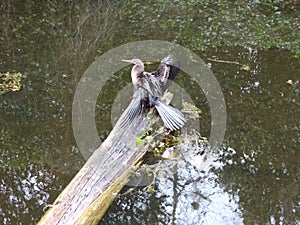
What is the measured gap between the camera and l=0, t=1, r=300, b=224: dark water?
314cm

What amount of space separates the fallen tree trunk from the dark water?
22 cm

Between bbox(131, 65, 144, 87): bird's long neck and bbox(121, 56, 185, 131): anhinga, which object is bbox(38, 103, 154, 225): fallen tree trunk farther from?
bbox(131, 65, 144, 87): bird's long neck

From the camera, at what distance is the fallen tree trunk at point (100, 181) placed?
8.73 ft

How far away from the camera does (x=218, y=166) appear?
352cm

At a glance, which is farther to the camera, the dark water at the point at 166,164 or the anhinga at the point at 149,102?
the anhinga at the point at 149,102

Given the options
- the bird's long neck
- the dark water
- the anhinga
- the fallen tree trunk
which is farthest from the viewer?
the bird's long neck

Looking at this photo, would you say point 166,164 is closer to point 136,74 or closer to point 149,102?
point 149,102

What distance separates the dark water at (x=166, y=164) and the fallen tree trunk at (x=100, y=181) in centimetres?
22

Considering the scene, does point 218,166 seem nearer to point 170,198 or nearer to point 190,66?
point 170,198

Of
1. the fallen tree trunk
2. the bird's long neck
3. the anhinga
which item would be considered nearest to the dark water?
the fallen tree trunk

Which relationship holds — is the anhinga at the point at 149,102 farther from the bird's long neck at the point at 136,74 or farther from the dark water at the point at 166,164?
the dark water at the point at 166,164

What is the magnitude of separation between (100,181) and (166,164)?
0.76 m

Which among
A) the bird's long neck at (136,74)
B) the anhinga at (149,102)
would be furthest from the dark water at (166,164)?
the bird's long neck at (136,74)

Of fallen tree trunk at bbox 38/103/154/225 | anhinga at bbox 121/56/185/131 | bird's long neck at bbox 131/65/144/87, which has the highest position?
bird's long neck at bbox 131/65/144/87
